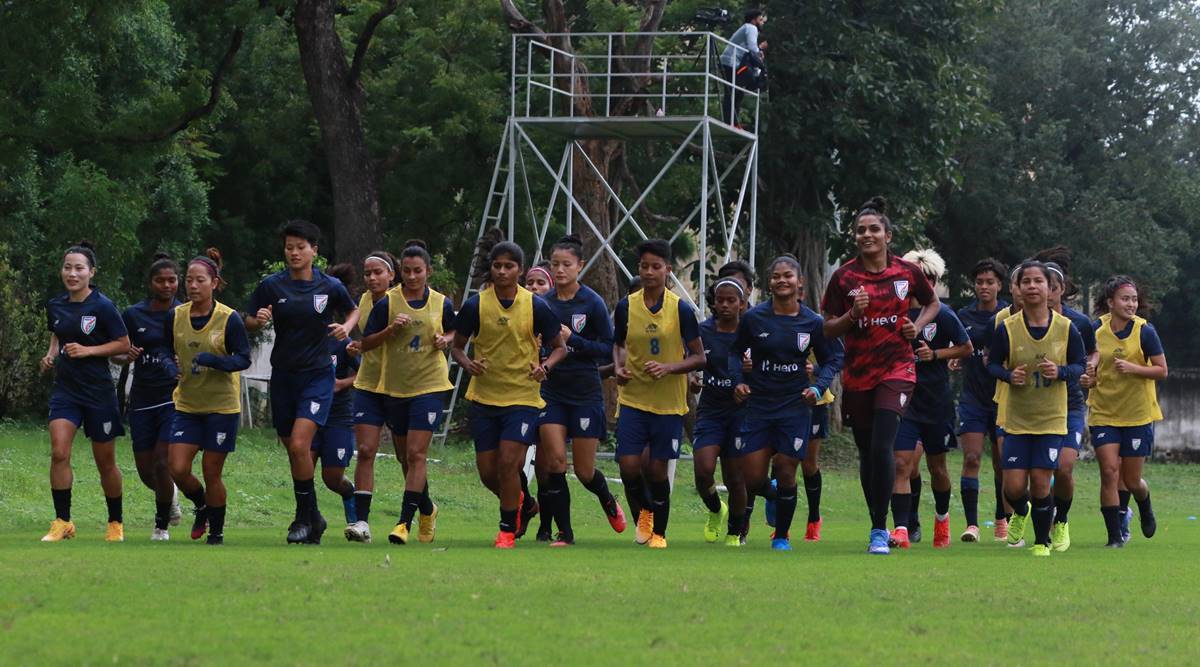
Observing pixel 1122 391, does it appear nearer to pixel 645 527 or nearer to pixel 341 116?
pixel 645 527

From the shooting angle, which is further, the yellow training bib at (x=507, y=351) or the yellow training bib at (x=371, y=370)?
the yellow training bib at (x=371, y=370)

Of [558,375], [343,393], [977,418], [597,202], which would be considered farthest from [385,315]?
[597,202]

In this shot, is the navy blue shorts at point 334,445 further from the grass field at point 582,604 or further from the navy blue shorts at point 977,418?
the navy blue shorts at point 977,418

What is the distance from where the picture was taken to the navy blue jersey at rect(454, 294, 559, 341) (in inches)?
542

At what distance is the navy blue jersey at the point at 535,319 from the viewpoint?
45.1 feet

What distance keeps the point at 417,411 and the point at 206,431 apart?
1.50 m

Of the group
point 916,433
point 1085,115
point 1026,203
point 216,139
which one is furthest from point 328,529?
point 1085,115

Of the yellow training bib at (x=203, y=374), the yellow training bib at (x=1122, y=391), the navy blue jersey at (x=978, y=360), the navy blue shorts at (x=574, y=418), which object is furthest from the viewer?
the navy blue jersey at (x=978, y=360)

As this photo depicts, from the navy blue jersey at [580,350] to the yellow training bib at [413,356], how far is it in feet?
2.83

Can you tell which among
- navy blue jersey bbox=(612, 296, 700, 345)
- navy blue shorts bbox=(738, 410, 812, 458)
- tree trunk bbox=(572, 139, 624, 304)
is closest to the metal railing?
tree trunk bbox=(572, 139, 624, 304)

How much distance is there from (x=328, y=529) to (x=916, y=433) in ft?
17.2

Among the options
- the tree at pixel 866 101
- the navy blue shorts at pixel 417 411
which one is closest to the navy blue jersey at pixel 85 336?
the navy blue shorts at pixel 417 411

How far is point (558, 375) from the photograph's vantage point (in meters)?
14.6

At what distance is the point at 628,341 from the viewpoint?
14.6 meters
